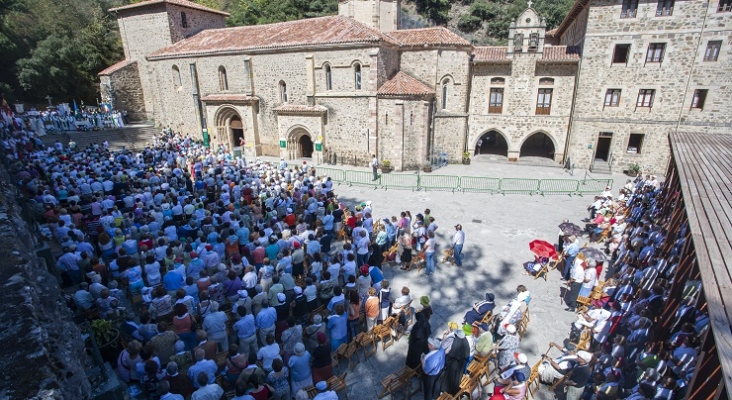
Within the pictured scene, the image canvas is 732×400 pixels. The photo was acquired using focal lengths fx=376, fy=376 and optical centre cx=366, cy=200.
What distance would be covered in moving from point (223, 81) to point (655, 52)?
95.4 ft

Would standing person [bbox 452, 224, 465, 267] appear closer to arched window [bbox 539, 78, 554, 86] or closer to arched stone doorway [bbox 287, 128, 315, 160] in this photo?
arched stone doorway [bbox 287, 128, 315, 160]

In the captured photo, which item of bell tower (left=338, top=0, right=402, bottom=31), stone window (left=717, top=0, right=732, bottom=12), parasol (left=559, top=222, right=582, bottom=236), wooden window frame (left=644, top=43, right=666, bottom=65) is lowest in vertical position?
parasol (left=559, top=222, right=582, bottom=236)

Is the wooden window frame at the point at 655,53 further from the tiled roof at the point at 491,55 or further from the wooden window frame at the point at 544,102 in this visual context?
the tiled roof at the point at 491,55

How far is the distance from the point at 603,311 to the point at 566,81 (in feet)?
71.2

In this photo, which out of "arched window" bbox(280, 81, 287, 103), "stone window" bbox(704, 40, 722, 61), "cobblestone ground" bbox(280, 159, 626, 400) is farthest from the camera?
"arched window" bbox(280, 81, 287, 103)

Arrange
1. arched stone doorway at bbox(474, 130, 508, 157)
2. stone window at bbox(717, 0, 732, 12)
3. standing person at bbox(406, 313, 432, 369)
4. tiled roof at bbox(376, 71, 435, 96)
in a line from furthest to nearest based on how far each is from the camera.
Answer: arched stone doorway at bbox(474, 130, 508, 157)
tiled roof at bbox(376, 71, 435, 96)
stone window at bbox(717, 0, 732, 12)
standing person at bbox(406, 313, 432, 369)

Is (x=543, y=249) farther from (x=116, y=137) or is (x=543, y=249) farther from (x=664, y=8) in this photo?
(x=116, y=137)

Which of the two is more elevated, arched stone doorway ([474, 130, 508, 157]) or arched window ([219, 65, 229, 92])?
arched window ([219, 65, 229, 92])

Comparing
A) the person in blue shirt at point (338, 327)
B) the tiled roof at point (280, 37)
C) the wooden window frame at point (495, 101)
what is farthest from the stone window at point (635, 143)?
the person in blue shirt at point (338, 327)

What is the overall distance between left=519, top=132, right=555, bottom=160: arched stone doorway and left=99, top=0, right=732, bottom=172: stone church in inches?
17.8

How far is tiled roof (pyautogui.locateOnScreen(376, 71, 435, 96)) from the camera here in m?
23.1

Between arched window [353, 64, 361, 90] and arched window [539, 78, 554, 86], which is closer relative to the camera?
arched window [353, 64, 361, 90]

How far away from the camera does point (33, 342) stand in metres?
3.23

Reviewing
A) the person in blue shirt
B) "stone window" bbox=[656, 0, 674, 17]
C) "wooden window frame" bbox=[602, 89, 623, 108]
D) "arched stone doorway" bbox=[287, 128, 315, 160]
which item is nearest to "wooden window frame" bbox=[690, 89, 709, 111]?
"wooden window frame" bbox=[602, 89, 623, 108]
